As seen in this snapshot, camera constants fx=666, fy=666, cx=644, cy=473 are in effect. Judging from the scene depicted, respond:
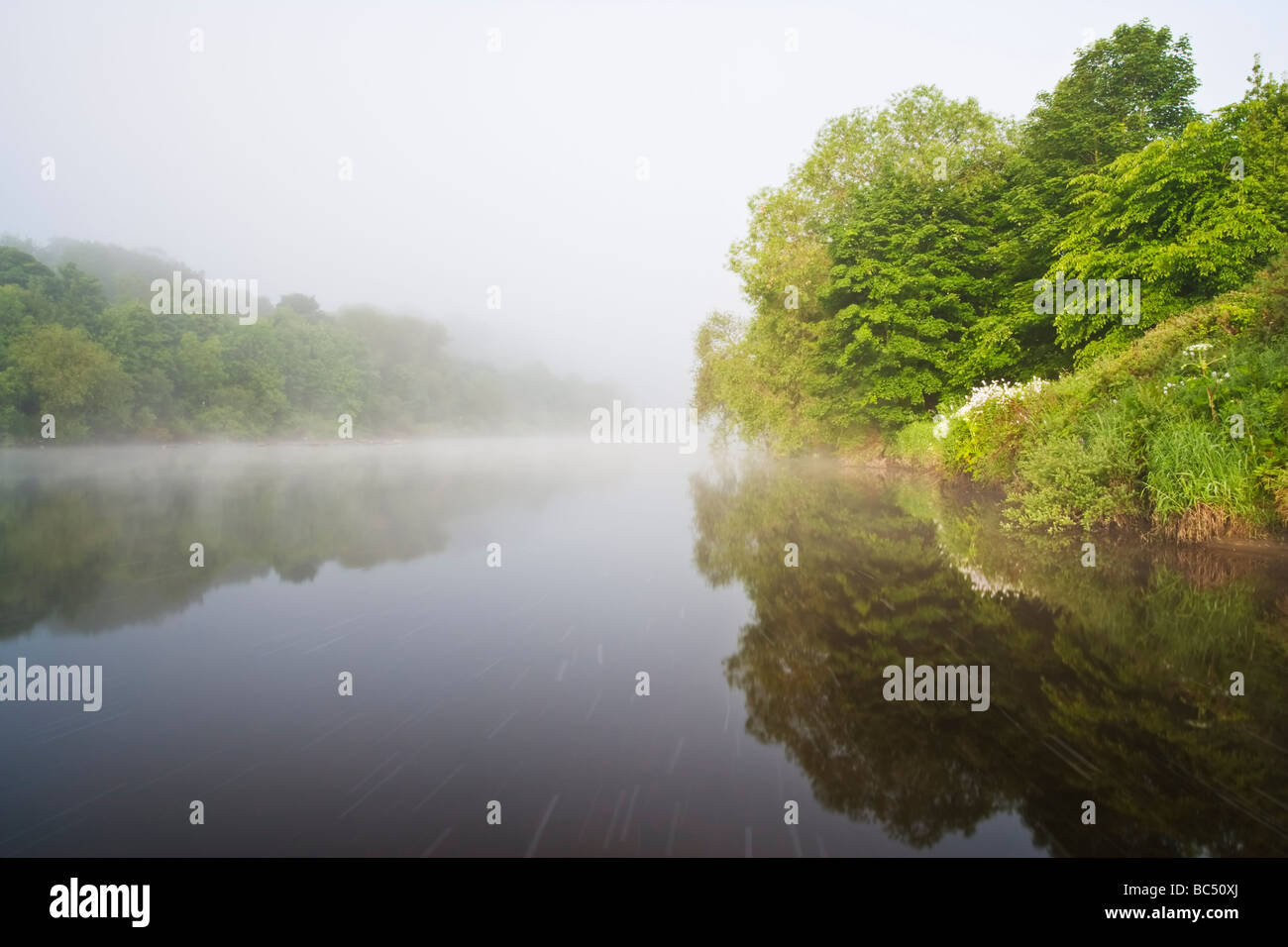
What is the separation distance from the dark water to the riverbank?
2.53ft

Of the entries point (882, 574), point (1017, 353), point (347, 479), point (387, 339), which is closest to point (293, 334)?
point (387, 339)

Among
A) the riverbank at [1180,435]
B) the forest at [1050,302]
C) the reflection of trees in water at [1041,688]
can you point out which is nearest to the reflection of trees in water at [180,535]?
the reflection of trees in water at [1041,688]

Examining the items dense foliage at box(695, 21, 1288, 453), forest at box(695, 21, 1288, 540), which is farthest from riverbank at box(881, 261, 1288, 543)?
dense foliage at box(695, 21, 1288, 453)

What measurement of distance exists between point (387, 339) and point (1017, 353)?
130379mm

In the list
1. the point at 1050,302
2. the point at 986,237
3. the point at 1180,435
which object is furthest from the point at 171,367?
the point at 1180,435

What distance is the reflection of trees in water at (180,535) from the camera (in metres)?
6.41

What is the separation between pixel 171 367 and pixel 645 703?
7228 centimetres

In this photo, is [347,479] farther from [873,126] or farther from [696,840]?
[873,126]

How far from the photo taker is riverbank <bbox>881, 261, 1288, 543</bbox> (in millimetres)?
8344

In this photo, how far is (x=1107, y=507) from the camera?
31.6 feet

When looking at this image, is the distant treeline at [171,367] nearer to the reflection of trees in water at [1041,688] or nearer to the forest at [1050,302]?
the forest at [1050,302]

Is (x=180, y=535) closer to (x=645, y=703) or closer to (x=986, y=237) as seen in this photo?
(x=645, y=703)

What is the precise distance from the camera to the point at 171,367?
60875 mm

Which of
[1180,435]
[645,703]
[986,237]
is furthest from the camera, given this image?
[986,237]
